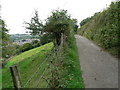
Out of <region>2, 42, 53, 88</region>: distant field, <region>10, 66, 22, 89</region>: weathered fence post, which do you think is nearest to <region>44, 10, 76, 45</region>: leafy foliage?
<region>2, 42, 53, 88</region>: distant field

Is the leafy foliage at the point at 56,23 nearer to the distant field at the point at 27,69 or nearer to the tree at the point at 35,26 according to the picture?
the tree at the point at 35,26

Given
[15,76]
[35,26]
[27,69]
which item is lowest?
[27,69]

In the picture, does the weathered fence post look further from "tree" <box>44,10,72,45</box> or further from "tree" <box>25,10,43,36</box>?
"tree" <box>25,10,43,36</box>

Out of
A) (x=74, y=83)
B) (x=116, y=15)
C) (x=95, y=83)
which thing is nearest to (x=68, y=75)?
(x=74, y=83)

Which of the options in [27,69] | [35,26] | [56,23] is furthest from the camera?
[35,26]

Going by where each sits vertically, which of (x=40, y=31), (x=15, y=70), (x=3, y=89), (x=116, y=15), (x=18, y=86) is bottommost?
(x=3, y=89)

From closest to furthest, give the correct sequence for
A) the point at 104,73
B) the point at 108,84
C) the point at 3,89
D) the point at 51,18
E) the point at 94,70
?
the point at 108,84 < the point at 104,73 < the point at 94,70 < the point at 3,89 < the point at 51,18

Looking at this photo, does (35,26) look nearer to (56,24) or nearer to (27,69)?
(56,24)

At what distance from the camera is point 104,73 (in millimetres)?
4988

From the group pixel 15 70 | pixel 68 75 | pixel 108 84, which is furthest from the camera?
pixel 68 75

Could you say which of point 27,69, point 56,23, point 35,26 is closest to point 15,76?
point 56,23

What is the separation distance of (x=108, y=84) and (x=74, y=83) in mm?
1335

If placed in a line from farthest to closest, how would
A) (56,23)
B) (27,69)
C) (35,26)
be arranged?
(35,26), (27,69), (56,23)

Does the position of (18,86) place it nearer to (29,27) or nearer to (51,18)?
(51,18)
